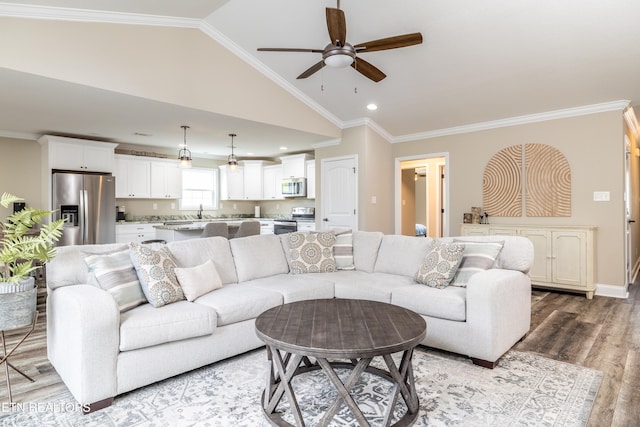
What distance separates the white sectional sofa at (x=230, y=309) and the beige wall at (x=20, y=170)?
443 centimetres

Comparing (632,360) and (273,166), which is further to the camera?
(273,166)

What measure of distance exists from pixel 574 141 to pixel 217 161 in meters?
6.97

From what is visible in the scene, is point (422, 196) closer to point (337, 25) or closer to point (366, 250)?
point (366, 250)

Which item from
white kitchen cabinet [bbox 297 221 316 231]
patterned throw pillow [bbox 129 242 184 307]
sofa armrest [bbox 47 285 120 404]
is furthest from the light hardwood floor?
white kitchen cabinet [bbox 297 221 316 231]

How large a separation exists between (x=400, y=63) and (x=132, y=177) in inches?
209

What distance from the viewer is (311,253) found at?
376 centimetres

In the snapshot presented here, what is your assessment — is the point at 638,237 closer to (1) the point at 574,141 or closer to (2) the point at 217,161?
(1) the point at 574,141

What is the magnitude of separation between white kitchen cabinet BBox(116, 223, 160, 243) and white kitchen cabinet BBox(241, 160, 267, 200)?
2316 millimetres

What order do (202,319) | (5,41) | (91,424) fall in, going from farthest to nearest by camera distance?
(5,41), (202,319), (91,424)

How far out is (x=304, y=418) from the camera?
1.92m

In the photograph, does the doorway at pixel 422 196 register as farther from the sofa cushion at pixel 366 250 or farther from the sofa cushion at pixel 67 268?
the sofa cushion at pixel 67 268

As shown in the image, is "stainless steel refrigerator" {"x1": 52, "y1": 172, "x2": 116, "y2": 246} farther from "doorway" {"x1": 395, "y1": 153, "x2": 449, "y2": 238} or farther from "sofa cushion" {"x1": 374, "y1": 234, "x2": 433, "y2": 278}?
"doorway" {"x1": 395, "y1": 153, "x2": 449, "y2": 238}

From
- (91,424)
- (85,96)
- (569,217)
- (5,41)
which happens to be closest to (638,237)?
(569,217)

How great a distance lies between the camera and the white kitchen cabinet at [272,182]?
324 inches
